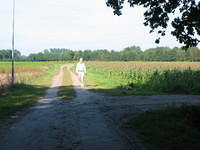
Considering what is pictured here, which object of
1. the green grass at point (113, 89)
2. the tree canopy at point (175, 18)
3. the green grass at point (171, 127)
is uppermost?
the tree canopy at point (175, 18)

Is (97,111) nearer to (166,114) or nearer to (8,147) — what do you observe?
(166,114)

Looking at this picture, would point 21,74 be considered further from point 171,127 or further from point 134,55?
point 134,55

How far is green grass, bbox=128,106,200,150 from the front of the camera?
590cm

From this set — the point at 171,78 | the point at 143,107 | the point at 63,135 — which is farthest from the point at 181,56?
the point at 63,135

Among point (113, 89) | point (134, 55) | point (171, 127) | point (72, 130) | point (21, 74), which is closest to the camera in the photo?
point (72, 130)

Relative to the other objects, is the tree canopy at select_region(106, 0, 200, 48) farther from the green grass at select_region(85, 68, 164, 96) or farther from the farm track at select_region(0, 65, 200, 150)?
the green grass at select_region(85, 68, 164, 96)

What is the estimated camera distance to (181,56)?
73812 millimetres

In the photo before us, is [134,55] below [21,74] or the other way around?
the other way around

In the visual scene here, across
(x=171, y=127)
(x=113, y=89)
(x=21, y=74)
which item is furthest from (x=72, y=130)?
(x=21, y=74)

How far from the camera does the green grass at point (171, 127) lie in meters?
5.90

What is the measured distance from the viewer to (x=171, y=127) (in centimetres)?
712

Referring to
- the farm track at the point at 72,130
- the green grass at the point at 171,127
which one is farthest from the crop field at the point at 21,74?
the green grass at the point at 171,127

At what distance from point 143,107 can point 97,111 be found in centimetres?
198

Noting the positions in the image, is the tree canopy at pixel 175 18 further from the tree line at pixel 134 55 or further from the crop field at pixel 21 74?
the crop field at pixel 21 74
